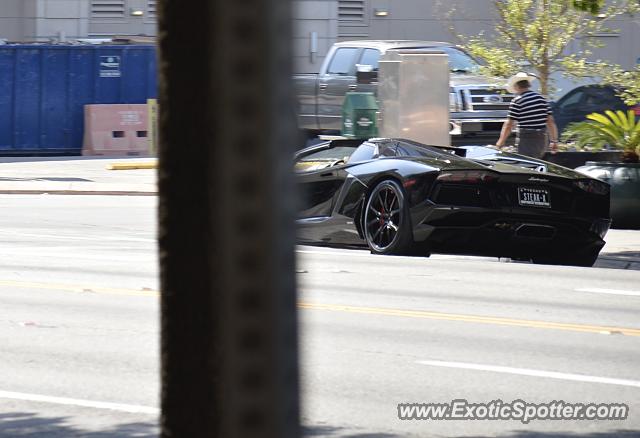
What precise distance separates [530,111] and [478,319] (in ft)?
24.0

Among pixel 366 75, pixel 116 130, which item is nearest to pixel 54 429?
pixel 366 75

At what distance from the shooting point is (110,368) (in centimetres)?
743

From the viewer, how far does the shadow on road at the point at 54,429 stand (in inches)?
230

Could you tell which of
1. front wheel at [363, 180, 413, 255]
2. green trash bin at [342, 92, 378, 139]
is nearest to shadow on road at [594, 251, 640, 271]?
front wheel at [363, 180, 413, 255]

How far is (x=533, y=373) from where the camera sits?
7.21 metres

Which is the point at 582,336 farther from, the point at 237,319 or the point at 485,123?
the point at 485,123

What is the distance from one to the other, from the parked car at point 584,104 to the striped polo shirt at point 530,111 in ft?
35.7

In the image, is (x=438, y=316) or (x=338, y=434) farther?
(x=438, y=316)

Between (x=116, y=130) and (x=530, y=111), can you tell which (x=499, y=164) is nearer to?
(x=530, y=111)

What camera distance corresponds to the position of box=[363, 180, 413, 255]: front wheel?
11.9 metres

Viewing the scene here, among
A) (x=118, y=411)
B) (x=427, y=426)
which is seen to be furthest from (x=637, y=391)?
(x=118, y=411)

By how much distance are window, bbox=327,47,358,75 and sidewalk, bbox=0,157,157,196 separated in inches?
162

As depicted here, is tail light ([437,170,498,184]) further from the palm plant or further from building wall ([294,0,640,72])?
building wall ([294,0,640,72])

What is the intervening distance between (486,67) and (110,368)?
1424 cm
